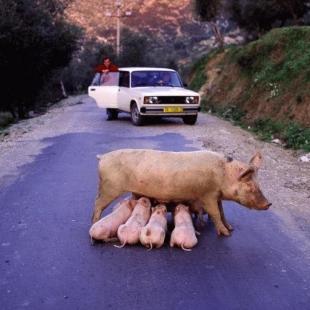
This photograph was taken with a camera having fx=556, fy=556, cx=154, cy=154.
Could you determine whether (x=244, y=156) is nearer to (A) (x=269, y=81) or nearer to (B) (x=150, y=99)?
(B) (x=150, y=99)

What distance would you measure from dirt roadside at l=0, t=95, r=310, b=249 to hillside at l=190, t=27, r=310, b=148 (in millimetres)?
1154

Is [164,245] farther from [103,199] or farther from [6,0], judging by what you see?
[6,0]

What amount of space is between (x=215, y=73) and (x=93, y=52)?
108 feet

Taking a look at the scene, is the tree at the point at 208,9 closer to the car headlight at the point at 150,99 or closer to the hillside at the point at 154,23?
the car headlight at the point at 150,99

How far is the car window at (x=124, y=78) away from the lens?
17594 millimetres

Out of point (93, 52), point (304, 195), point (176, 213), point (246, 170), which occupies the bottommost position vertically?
point (93, 52)

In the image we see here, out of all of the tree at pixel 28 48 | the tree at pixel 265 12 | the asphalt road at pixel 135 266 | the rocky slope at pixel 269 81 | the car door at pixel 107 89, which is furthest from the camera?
the tree at pixel 265 12

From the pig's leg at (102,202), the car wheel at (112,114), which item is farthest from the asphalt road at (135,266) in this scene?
the car wheel at (112,114)

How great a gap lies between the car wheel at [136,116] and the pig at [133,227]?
10742 mm

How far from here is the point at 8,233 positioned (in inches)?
240

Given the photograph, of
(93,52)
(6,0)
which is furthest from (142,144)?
(93,52)

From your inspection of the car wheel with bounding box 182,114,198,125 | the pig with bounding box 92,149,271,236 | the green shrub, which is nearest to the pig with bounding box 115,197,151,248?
the pig with bounding box 92,149,271,236

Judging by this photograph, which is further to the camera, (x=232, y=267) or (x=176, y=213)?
(x=176, y=213)

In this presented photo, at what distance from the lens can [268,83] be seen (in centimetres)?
1847
